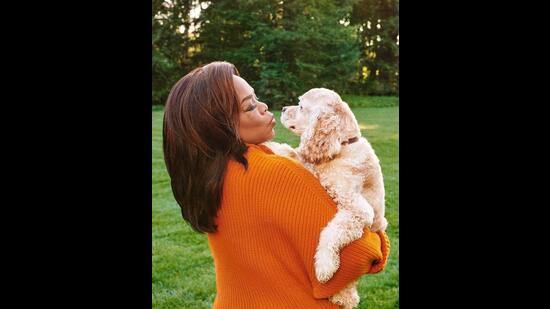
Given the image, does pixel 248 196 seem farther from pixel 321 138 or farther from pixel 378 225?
pixel 378 225

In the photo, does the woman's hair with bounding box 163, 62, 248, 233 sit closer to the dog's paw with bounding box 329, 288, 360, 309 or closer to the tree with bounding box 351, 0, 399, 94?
the dog's paw with bounding box 329, 288, 360, 309

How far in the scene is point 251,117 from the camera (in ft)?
5.98

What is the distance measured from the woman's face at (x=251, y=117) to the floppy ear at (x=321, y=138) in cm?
22

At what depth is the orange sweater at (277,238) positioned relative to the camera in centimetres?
173

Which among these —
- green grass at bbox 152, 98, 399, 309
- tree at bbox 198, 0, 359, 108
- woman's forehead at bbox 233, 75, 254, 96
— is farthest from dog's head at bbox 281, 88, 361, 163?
tree at bbox 198, 0, 359, 108

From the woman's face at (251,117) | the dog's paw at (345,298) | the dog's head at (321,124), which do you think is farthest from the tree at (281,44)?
the dog's paw at (345,298)

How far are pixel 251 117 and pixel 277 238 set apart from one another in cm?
37

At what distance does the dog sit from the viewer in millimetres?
1881

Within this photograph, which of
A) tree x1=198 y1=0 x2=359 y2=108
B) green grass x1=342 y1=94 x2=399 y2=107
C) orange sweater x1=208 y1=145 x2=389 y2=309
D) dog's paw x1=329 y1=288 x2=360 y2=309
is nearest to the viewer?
orange sweater x1=208 y1=145 x2=389 y2=309
